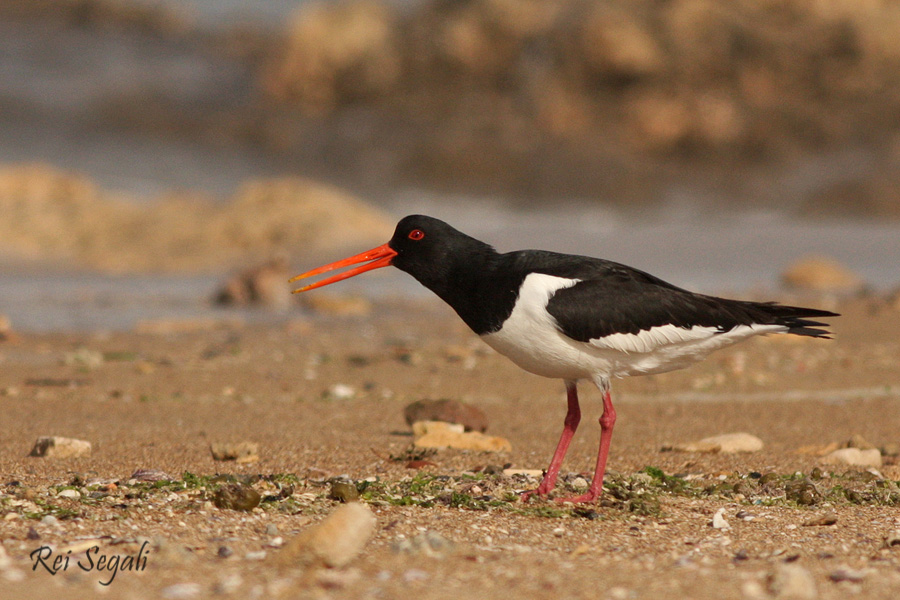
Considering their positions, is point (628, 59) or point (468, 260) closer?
point (468, 260)

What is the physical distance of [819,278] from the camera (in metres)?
13.9

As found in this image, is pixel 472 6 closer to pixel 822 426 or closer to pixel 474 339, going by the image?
pixel 474 339

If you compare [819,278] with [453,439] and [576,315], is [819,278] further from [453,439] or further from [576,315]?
[576,315]

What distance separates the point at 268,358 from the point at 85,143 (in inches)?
1187

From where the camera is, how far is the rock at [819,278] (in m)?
13.8

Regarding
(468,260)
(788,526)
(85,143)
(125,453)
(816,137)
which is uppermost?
(816,137)

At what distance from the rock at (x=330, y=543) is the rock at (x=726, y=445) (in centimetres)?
284

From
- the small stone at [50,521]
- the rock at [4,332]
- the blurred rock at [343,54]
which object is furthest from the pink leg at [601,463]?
the blurred rock at [343,54]

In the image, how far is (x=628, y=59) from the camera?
31.2m

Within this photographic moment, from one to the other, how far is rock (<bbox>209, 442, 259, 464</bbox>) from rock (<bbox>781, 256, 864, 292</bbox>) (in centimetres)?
1038

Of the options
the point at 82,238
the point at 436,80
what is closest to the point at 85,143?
the point at 436,80

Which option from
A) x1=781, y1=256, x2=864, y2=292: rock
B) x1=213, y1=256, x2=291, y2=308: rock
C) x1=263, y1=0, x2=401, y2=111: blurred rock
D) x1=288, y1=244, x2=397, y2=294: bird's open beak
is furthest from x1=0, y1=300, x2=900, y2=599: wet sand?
x1=263, y1=0, x2=401, y2=111: blurred rock

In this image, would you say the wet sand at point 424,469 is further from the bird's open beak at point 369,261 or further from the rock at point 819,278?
the rock at point 819,278

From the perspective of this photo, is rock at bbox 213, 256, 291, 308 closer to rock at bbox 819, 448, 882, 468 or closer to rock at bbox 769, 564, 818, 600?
rock at bbox 819, 448, 882, 468
